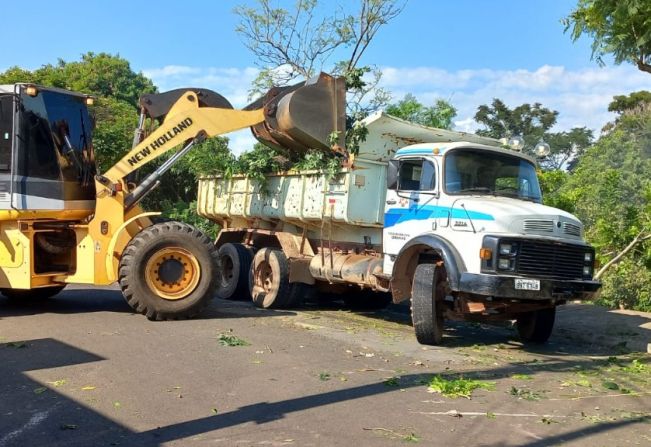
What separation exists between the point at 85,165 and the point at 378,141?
4.69 m

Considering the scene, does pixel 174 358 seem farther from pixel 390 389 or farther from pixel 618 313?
pixel 618 313

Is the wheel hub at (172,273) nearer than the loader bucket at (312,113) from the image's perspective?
Yes

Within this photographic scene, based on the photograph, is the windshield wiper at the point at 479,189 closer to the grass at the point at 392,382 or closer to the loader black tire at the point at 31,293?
the grass at the point at 392,382

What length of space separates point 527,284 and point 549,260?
21.3 inches

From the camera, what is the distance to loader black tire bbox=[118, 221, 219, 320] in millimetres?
9594

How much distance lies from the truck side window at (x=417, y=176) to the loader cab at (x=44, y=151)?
4.87 m

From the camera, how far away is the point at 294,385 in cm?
642

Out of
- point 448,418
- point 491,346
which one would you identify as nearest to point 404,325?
point 491,346

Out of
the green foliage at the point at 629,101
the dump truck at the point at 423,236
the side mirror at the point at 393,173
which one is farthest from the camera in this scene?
the green foliage at the point at 629,101

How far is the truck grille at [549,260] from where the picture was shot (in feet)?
26.9

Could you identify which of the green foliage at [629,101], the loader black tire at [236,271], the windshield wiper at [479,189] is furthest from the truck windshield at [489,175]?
the green foliage at [629,101]

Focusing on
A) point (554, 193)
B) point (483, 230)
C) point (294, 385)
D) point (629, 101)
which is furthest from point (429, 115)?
point (629, 101)

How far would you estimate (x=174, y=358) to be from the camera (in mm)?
7332

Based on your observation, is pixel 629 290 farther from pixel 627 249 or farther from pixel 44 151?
pixel 44 151
